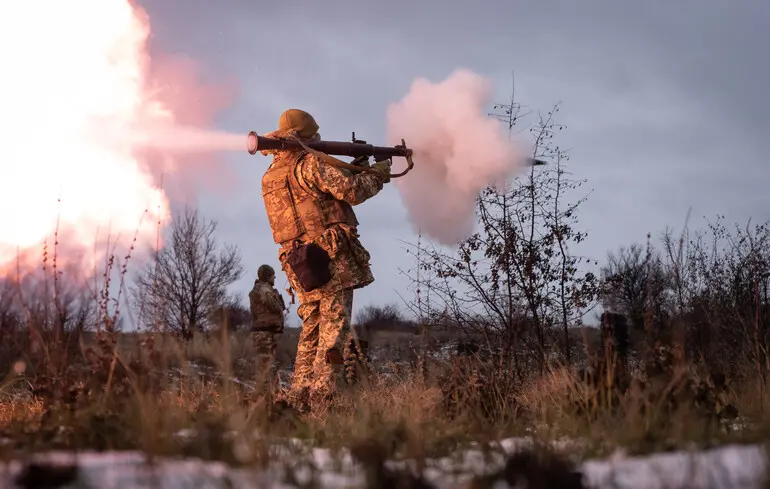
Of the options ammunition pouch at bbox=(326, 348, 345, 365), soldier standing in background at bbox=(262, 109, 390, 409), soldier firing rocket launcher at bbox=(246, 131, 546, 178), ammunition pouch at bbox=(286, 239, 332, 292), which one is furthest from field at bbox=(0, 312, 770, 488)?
soldier firing rocket launcher at bbox=(246, 131, 546, 178)

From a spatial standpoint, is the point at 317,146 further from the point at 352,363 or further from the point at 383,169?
the point at 352,363

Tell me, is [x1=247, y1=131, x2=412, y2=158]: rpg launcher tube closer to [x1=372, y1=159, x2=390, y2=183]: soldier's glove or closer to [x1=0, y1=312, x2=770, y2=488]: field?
[x1=372, y1=159, x2=390, y2=183]: soldier's glove

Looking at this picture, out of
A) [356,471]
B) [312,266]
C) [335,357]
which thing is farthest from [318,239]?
[356,471]

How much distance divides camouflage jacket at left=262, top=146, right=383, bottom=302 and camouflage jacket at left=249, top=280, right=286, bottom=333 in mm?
5138

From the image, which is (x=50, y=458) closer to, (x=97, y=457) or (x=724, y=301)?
(x=97, y=457)

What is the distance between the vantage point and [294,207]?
7004 mm

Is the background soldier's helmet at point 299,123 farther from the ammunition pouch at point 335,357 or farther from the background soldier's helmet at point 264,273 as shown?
the background soldier's helmet at point 264,273

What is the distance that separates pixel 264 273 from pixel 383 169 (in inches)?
250

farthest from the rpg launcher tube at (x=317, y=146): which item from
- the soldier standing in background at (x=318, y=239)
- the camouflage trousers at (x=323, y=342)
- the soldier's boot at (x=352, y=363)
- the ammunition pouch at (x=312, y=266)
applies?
the soldier's boot at (x=352, y=363)

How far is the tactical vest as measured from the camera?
6883mm

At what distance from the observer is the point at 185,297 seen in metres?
19.9

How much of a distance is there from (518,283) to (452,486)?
17.3 ft

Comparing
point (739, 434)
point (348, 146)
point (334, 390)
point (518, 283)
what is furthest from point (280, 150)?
point (739, 434)

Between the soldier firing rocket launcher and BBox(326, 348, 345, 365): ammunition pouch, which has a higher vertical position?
the soldier firing rocket launcher
